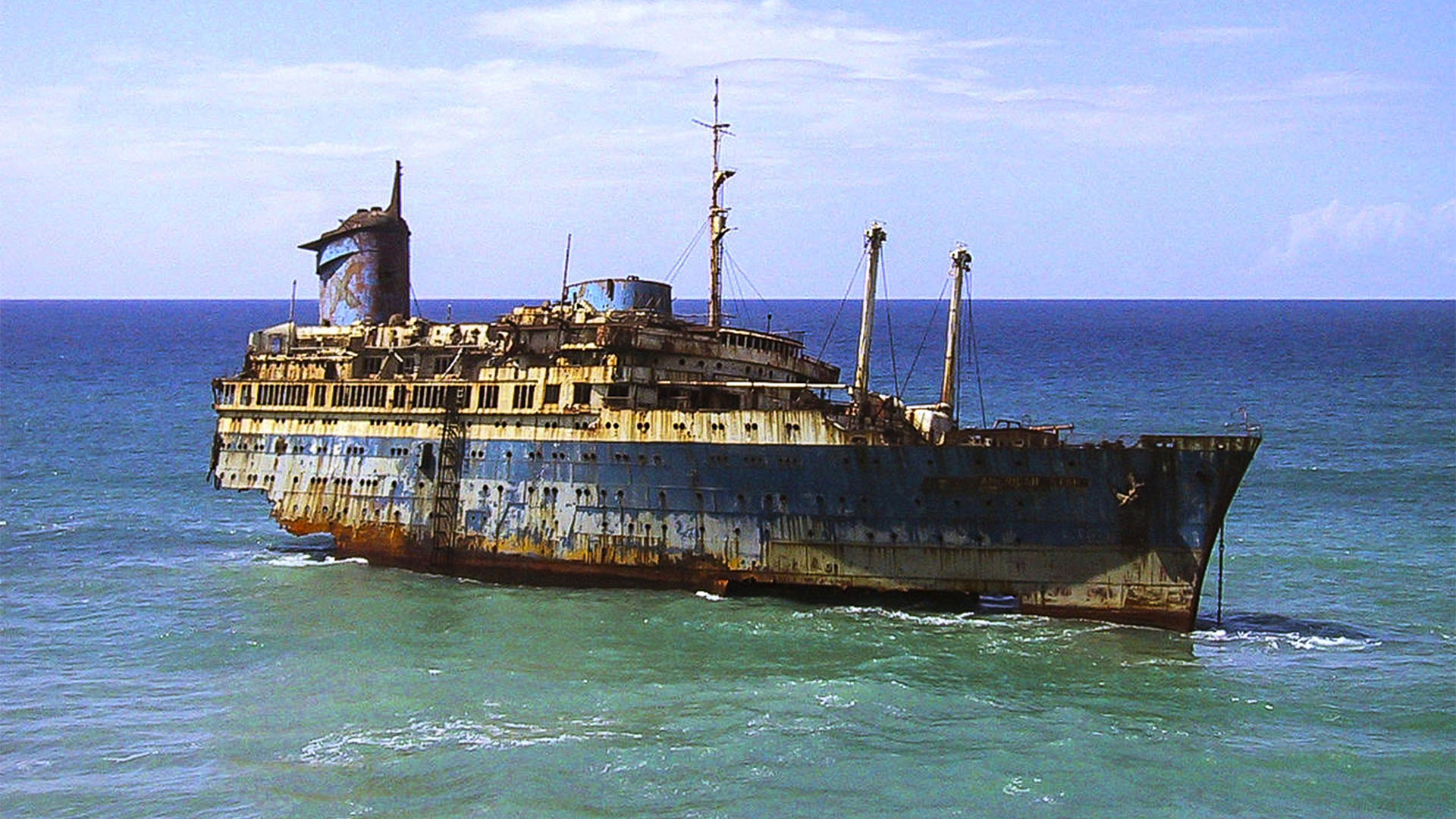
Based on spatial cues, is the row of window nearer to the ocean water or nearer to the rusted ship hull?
the rusted ship hull

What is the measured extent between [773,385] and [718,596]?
5.16m

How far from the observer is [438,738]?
2431cm

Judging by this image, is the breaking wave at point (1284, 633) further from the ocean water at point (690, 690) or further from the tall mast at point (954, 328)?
the tall mast at point (954, 328)

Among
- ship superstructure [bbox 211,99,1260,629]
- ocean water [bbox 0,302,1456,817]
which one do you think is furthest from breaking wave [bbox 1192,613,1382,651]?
ship superstructure [bbox 211,99,1260,629]

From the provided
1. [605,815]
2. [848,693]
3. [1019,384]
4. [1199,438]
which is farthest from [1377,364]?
[605,815]

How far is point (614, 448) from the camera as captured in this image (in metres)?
34.2

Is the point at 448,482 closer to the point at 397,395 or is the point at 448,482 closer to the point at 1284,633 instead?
the point at 397,395

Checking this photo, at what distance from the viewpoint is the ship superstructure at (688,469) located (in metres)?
31.3

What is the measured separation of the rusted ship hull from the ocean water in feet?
2.61

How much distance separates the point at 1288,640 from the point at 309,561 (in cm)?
2556

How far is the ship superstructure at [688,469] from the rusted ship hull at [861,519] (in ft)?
0.17

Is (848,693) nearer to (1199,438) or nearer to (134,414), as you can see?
(1199,438)

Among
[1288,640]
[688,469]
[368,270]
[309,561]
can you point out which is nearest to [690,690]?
[688,469]

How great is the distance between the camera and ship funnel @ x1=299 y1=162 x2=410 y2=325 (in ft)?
147
